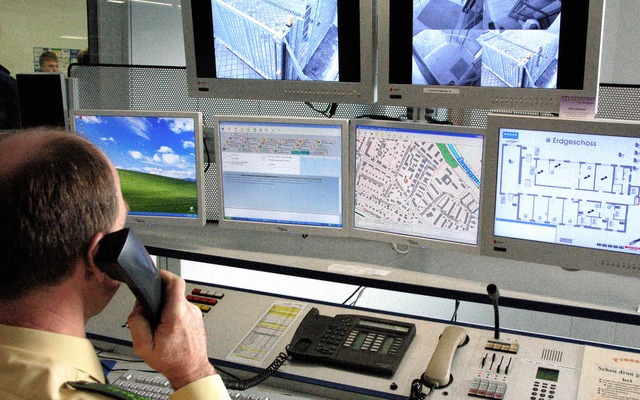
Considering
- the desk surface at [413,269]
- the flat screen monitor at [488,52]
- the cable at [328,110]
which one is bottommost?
the desk surface at [413,269]

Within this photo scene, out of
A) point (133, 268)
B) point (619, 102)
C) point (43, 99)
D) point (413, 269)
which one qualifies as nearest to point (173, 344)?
point (133, 268)

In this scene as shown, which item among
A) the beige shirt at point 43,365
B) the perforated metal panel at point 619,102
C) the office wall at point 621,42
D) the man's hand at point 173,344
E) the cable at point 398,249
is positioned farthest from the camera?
the office wall at point 621,42

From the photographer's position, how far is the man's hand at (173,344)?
118 centimetres

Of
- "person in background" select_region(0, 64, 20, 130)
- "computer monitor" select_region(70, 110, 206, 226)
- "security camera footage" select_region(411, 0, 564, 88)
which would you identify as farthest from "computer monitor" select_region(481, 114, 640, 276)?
"person in background" select_region(0, 64, 20, 130)

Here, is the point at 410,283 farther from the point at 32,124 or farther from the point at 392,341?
the point at 32,124

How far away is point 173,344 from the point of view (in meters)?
1.19

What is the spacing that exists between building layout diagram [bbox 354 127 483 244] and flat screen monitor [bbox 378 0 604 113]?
114 millimetres

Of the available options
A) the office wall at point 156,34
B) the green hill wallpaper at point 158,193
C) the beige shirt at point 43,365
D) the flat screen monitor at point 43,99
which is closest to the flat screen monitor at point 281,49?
the green hill wallpaper at point 158,193

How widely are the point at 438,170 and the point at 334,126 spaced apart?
13.4 inches

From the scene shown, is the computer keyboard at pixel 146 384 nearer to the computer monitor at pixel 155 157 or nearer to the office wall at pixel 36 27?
the computer monitor at pixel 155 157

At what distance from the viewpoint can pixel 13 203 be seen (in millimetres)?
996

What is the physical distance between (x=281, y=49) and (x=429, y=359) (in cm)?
99

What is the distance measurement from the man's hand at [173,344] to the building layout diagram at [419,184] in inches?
36.3

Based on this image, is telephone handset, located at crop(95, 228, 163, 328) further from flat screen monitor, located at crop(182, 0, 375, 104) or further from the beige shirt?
flat screen monitor, located at crop(182, 0, 375, 104)
